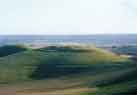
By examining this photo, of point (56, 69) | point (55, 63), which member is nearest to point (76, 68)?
point (56, 69)

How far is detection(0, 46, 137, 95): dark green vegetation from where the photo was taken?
43.9 ft

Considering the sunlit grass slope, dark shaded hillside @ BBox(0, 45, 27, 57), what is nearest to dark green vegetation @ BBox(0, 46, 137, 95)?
the sunlit grass slope

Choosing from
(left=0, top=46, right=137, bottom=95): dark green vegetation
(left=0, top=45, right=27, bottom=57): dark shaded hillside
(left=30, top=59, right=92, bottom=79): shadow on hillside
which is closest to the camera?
(left=0, top=46, right=137, bottom=95): dark green vegetation

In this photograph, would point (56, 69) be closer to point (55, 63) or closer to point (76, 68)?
point (55, 63)

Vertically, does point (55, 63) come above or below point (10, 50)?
below

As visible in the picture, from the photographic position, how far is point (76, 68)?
15.9 meters

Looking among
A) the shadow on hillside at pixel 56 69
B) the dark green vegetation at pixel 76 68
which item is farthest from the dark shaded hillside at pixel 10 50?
the shadow on hillside at pixel 56 69

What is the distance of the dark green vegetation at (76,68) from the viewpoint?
13.4 metres

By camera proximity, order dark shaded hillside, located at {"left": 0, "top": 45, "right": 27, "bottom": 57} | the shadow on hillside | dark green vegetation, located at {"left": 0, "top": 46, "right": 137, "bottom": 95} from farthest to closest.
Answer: dark shaded hillside, located at {"left": 0, "top": 45, "right": 27, "bottom": 57} → the shadow on hillside → dark green vegetation, located at {"left": 0, "top": 46, "right": 137, "bottom": 95}

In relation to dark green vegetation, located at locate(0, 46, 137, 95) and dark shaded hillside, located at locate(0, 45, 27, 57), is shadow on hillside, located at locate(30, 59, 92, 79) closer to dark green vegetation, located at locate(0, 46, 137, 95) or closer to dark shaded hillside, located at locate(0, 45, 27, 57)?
dark green vegetation, located at locate(0, 46, 137, 95)

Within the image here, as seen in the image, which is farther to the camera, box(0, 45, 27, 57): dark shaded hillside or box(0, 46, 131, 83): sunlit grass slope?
box(0, 45, 27, 57): dark shaded hillside

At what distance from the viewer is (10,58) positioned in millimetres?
17156

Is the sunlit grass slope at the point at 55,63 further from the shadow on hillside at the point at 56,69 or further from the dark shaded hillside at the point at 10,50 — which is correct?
the dark shaded hillside at the point at 10,50

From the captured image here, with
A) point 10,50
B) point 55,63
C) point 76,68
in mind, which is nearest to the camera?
point 76,68
